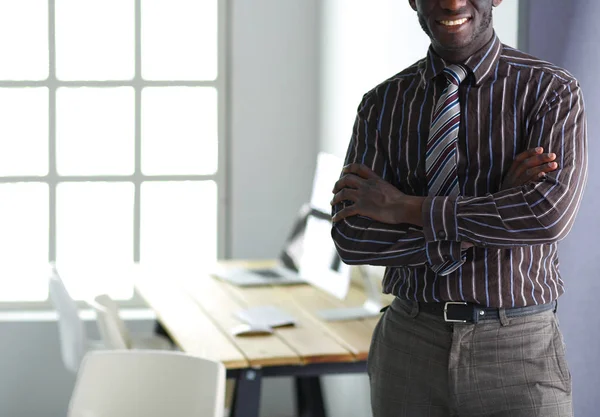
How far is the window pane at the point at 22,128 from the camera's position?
502 cm

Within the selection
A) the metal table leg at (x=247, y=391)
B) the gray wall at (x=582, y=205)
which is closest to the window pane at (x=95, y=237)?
the metal table leg at (x=247, y=391)

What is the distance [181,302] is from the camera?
12.7ft

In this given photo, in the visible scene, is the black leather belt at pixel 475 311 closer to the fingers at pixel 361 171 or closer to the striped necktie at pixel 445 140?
the striped necktie at pixel 445 140

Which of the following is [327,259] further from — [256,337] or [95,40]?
[95,40]

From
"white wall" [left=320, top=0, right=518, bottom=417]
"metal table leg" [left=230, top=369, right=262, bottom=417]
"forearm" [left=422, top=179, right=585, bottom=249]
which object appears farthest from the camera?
"white wall" [left=320, top=0, right=518, bottom=417]

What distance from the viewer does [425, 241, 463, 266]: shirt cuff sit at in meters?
1.92

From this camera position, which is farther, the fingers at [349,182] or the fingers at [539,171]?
the fingers at [349,182]

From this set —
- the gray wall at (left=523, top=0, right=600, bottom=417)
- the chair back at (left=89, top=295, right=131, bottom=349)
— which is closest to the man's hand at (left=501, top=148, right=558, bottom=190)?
the gray wall at (left=523, top=0, right=600, bottom=417)

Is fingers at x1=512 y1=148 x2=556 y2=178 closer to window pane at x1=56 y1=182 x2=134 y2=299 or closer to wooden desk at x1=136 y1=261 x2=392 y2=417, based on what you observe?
wooden desk at x1=136 y1=261 x2=392 y2=417

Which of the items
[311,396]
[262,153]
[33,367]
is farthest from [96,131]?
[311,396]

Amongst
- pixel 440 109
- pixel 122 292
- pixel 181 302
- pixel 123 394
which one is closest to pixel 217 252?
pixel 122 292

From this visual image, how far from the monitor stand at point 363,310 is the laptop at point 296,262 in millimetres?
120

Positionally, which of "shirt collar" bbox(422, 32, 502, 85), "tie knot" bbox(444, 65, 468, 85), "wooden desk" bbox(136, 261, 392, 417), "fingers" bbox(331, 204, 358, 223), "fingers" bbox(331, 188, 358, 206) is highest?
"shirt collar" bbox(422, 32, 502, 85)

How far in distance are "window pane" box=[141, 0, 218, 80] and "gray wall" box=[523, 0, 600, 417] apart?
9.20 feet
